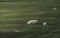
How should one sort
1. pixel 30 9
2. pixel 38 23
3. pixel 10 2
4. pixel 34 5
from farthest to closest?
pixel 10 2
pixel 34 5
pixel 30 9
pixel 38 23

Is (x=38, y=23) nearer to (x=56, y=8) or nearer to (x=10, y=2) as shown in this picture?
(x=56, y=8)

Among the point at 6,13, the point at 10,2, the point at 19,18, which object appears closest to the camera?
the point at 19,18

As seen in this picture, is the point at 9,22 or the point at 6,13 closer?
the point at 9,22

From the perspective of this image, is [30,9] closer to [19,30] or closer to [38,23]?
[38,23]

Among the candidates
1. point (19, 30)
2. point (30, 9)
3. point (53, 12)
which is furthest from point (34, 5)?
point (19, 30)

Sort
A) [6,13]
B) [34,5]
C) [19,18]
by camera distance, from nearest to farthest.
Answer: [19,18]
[6,13]
[34,5]

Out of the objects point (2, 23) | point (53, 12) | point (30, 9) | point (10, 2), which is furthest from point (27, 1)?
point (2, 23)
